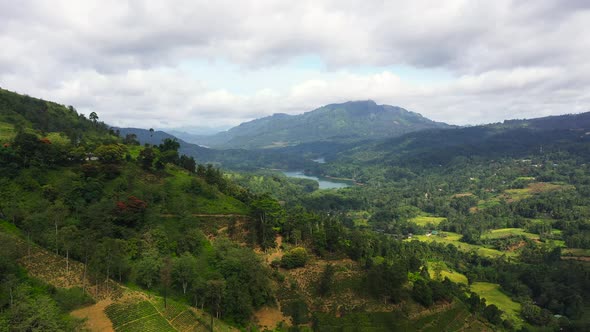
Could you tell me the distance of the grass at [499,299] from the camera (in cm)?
5965

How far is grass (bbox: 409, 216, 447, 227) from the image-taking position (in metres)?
129

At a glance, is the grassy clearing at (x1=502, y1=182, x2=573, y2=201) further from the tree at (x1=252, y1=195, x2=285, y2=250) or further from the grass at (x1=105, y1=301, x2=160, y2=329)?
the grass at (x1=105, y1=301, x2=160, y2=329)

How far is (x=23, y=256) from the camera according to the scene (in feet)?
114

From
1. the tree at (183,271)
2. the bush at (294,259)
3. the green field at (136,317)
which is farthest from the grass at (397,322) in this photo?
the green field at (136,317)

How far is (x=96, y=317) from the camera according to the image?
102 feet

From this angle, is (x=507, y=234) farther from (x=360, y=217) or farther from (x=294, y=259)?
(x=294, y=259)

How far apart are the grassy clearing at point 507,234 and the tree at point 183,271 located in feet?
346

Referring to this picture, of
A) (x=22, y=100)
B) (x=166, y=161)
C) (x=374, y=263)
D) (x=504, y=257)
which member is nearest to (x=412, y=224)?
(x=504, y=257)

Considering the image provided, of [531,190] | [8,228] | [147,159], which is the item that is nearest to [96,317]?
[8,228]

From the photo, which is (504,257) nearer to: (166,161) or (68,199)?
(166,161)

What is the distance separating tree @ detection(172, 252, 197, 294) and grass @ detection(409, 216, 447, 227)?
108726mm

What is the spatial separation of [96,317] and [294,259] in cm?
2483

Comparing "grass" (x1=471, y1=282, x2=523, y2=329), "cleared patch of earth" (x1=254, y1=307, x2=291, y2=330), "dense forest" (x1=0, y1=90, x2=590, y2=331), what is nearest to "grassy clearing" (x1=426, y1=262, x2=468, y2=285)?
"dense forest" (x1=0, y1=90, x2=590, y2=331)

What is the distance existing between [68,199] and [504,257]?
3963 inches
